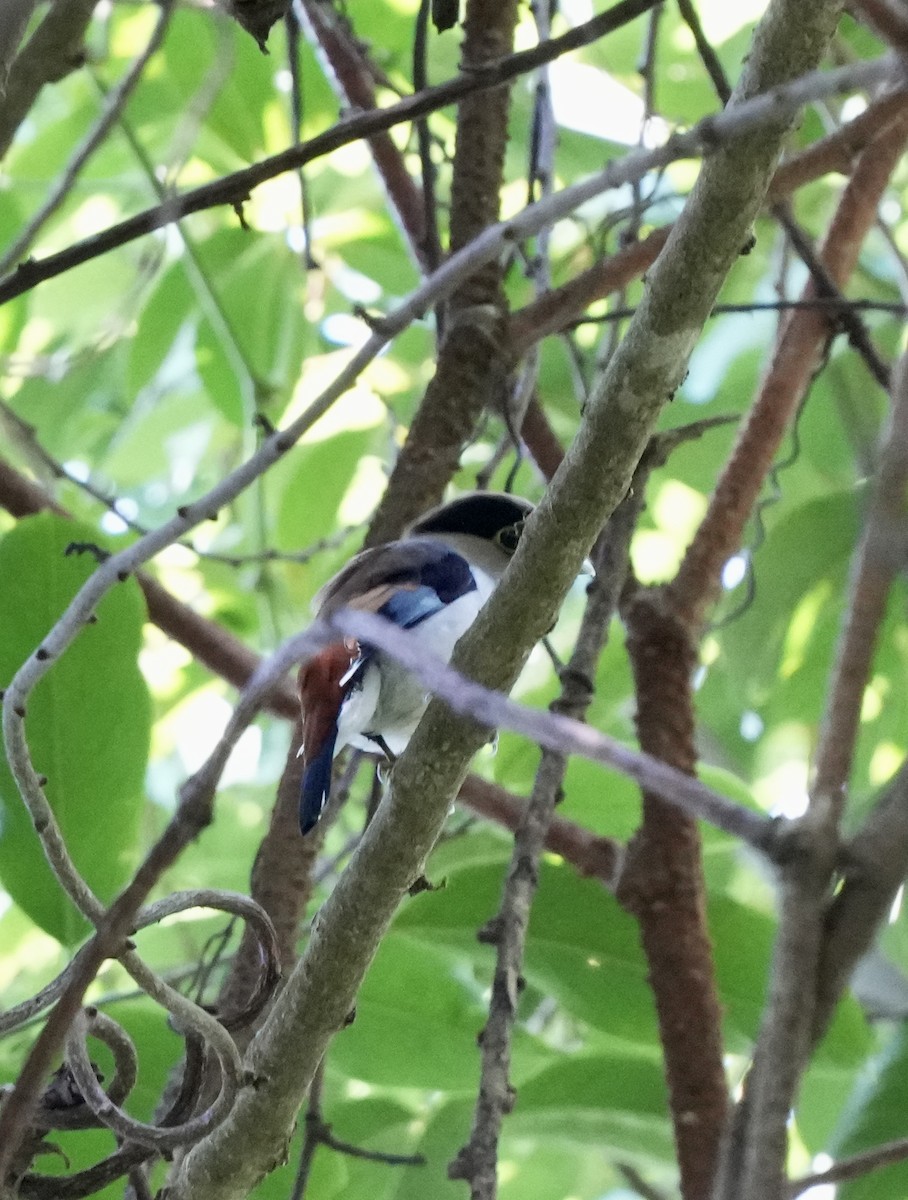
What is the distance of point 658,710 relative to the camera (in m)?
1.73

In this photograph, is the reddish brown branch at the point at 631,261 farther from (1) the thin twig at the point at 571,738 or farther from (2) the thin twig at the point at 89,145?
(1) the thin twig at the point at 571,738

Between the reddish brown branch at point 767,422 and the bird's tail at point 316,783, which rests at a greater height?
the reddish brown branch at point 767,422

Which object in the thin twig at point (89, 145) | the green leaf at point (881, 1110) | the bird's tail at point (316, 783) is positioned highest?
the thin twig at point (89, 145)

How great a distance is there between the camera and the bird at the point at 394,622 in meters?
1.59


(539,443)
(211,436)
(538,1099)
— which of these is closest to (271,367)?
(539,443)

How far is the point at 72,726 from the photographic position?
1.30 meters

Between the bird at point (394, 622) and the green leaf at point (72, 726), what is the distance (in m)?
0.23

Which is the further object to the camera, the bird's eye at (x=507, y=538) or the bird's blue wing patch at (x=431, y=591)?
the bird's eye at (x=507, y=538)

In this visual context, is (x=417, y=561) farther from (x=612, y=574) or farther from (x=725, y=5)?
(x=725, y=5)

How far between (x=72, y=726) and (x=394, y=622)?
1.90 feet

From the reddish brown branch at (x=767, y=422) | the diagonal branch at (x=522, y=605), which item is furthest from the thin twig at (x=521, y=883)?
the reddish brown branch at (x=767, y=422)

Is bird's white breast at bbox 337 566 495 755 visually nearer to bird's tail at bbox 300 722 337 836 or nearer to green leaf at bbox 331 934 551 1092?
bird's tail at bbox 300 722 337 836

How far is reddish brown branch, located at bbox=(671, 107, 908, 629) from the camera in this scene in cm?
182

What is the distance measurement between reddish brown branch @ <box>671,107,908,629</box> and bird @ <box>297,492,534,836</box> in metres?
0.24
